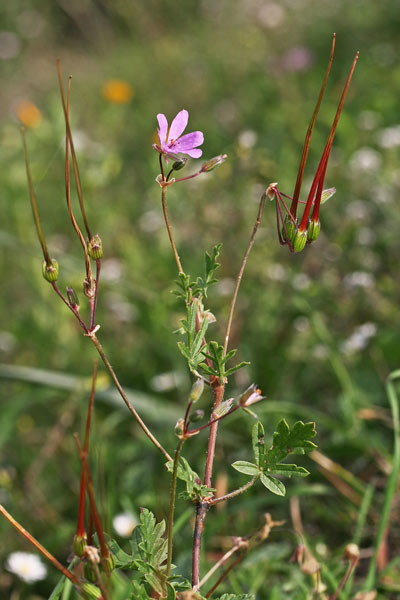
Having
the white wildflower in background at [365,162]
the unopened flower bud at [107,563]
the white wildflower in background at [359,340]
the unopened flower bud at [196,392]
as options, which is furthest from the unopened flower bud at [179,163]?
the white wildflower in background at [365,162]

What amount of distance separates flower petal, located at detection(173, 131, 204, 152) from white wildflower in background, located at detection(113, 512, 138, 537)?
1.07 metres

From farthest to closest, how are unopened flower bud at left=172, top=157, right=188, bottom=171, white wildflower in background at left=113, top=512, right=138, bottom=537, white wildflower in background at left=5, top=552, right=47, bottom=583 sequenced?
1. white wildflower in background at left=113, top=512, right=138, bottom=537
2. white wildflower in background at left=5, top=552, right=47, bottom=583
3. unopened flower bud at left=172, top=157, right=188, bottom=171

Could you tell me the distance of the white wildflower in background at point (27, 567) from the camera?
138 centimetres

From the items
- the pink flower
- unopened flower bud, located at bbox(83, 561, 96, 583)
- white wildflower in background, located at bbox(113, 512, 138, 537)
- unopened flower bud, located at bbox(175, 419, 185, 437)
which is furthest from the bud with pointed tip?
white wildflower in background, located at bbox(113, 512, 138, 537)

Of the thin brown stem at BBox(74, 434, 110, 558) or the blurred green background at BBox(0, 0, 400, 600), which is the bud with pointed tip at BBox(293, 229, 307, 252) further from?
the blurred green background at BBox(0, 0, 400, 600)

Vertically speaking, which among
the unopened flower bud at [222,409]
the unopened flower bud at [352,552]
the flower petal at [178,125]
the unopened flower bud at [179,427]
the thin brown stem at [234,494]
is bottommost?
the unopened flower bud at [352,552]

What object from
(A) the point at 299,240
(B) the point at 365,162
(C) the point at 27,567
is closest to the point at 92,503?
(A) the point at 299,240

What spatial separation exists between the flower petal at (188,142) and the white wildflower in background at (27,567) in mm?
1055

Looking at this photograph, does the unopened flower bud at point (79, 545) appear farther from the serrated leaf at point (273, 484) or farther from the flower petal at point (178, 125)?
the flower petal at point (178, 125)

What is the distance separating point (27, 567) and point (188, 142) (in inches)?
44.1

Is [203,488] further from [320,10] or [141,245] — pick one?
[320,10]

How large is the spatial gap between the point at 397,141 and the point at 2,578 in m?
2.19

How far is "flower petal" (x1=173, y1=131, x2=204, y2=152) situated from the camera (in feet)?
2.61

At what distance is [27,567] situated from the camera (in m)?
1.44
